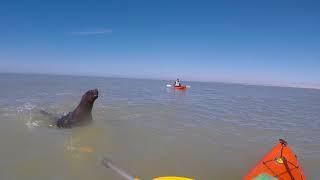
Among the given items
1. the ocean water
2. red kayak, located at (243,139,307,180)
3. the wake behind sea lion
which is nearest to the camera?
red kayak, located at (243,139,307,180)

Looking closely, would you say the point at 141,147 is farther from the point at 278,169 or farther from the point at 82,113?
the point at 278,169

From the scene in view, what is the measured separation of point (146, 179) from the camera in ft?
22.1

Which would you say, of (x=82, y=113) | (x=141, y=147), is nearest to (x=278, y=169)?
(x=141, y=147)

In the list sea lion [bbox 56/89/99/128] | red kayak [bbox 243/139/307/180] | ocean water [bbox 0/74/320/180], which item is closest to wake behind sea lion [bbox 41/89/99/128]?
sea lion [bbox 56/89/99/128]

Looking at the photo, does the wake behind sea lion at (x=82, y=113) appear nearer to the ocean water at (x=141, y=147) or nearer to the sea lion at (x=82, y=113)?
the sea lion at (x=82, y=113)

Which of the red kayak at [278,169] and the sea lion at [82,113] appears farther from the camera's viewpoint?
the sea lion at [82,113]

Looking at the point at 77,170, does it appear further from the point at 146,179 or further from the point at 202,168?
the point at 202,168

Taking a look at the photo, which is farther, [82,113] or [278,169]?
[82,113]

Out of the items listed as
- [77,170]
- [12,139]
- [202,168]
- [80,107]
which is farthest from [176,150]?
[12,139]

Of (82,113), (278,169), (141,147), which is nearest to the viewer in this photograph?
(278,169)

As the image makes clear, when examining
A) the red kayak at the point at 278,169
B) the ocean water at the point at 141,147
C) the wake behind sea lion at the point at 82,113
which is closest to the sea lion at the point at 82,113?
the wake behind sea lion at the point at 82,113

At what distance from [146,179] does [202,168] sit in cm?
180

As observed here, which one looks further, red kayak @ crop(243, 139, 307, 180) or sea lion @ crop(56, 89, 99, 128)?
sea lion @ crop(56, 89, 99, 128)

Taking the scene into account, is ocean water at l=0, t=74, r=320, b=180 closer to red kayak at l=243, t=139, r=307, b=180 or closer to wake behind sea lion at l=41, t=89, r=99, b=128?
wake behind sea lion at l=41, t=89, r=99, b=128
